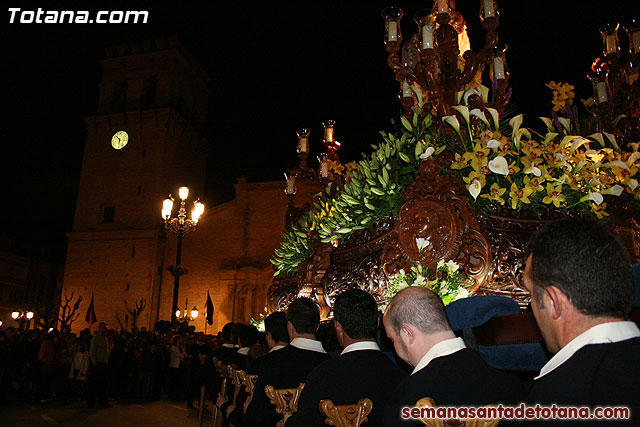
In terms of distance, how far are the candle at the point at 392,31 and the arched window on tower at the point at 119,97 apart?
31.5m

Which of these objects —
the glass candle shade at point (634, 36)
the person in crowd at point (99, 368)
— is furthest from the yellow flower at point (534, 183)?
the person in crowd at point (99, 368)

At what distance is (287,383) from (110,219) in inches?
1178

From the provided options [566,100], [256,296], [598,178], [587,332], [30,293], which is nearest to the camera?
[587,332]

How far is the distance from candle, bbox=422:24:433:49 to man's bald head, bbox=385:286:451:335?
2.12 meters

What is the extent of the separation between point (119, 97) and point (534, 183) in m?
33.7

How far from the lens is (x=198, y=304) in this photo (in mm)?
28984

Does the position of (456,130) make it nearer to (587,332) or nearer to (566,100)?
(566,100)

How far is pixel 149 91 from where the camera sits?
32.7 m

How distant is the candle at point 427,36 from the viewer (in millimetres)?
3691

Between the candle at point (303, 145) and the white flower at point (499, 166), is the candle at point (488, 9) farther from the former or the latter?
the candle at point (303, 145)

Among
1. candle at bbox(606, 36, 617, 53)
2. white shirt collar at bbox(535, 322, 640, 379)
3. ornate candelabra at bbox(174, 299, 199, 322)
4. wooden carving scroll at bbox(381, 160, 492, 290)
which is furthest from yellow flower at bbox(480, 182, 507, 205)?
ornate candelabra at bbox(174, 299, 199, 322)

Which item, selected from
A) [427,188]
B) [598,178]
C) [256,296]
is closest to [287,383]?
[427,188]

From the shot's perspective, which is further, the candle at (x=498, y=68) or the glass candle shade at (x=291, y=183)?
the glass candle shade at (x=291, y=183)

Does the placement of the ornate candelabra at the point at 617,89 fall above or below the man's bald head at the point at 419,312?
above
